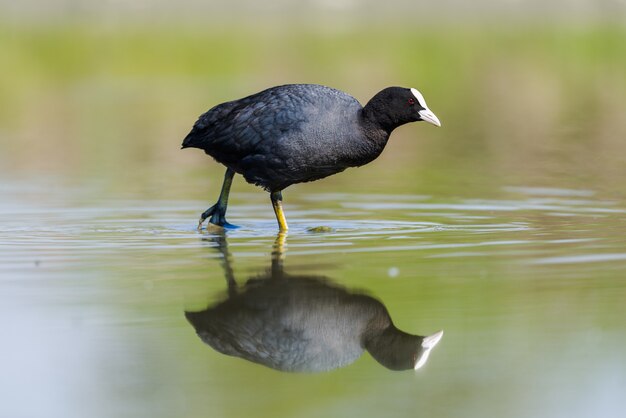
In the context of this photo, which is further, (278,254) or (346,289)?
(278,254)

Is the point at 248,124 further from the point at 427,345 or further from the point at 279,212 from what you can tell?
the point at 427,345

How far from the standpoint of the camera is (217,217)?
12.2 meters

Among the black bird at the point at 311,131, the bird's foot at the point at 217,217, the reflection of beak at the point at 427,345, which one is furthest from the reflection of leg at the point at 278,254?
the reflection of beak at the point at 427,345

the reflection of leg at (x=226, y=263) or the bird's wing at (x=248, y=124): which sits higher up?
the bird's wing at (x=248, y=124)

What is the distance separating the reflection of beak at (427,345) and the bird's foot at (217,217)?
5.15 metres

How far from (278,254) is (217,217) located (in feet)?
7.33

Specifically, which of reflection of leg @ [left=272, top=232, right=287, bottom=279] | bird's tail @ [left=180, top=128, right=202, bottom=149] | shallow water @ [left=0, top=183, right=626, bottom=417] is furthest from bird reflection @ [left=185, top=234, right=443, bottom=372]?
bird's tail @ [left=180, top=128, right=202, bottom=149]

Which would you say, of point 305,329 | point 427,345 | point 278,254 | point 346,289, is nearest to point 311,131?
point 278,254

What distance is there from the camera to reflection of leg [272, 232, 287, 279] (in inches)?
360

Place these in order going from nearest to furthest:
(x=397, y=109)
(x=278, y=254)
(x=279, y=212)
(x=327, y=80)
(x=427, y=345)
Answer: (x=427, y=345), (x=278, y=254), (x=397, y=109), (x=279, y=212), (x=327, y=80)

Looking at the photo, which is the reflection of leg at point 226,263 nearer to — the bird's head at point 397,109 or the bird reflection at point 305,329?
the bird reflection at point 305,329

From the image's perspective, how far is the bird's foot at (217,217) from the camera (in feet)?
39.7

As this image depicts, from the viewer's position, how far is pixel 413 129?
22.1 metres

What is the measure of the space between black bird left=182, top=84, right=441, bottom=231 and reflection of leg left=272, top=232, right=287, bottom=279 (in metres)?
0.57
